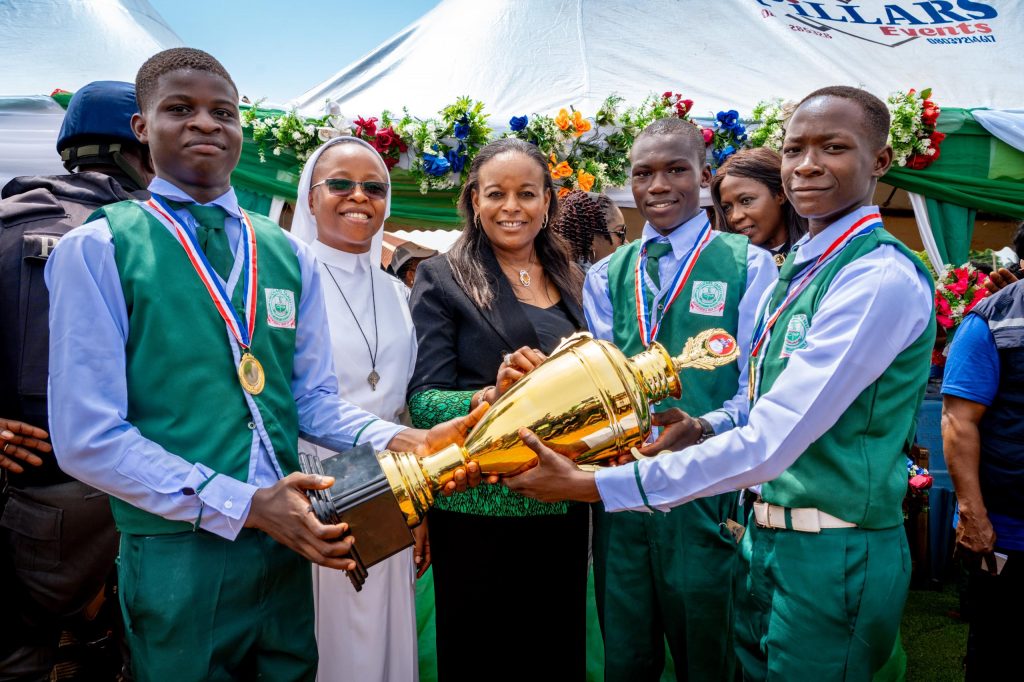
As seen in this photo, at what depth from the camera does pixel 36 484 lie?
2.77 metres

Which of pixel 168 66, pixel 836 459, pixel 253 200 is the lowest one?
pixel 836 459

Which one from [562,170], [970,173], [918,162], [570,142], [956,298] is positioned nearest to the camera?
[956,298]

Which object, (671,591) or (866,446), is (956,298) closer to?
(671,591)

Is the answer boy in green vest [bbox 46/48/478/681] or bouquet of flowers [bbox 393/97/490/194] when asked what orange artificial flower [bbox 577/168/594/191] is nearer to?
bouquet of flowers [bbox 393/97/490/194]

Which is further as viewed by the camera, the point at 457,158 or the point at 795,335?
the point at 457,158

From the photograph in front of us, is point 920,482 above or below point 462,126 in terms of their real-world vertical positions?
below

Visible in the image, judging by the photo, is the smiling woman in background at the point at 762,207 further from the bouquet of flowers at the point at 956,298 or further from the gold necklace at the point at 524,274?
the bouquet of flowers at the point at 956,298

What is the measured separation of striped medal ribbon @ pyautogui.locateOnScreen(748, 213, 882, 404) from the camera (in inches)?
81.7

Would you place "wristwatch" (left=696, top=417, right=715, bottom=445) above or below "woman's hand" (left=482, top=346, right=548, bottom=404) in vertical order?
below

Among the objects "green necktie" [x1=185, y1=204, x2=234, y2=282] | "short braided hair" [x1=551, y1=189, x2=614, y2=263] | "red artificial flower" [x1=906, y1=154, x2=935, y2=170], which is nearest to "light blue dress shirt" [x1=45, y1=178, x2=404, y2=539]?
"green necktie" [x1=185, y1=204, x2=234, y2=282]

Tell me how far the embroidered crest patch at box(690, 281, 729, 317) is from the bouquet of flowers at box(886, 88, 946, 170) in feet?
18.2

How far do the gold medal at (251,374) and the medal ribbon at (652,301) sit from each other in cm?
137

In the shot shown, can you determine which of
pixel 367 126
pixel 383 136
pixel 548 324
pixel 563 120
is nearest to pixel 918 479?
pixel 548 324

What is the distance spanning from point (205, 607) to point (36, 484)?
4.58 ft
